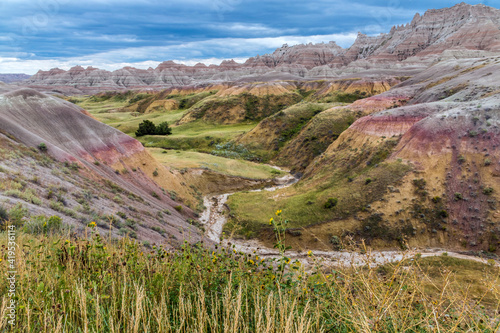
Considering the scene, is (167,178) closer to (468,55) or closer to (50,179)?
(50,179)

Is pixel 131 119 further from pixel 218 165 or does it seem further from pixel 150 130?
pixel 218 165

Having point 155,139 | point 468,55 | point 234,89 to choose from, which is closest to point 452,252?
point 155,139

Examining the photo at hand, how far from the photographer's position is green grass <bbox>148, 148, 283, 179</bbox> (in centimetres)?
4297

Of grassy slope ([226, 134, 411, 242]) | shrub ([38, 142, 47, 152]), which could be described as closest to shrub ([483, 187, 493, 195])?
grassy slope ([226, 134, 411, 242])

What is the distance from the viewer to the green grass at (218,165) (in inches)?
1692

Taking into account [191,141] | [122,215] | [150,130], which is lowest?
[122,215]

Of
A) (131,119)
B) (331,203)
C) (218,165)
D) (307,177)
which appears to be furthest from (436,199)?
(131,119)

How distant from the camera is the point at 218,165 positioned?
44.9 metres

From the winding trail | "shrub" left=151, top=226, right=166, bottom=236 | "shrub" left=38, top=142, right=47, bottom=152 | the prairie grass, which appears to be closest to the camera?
the prairie grass

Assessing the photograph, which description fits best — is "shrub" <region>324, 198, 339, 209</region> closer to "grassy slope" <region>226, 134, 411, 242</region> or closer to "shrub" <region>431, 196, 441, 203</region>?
"grassy slope" <region>226, 134, 411, 242</region>

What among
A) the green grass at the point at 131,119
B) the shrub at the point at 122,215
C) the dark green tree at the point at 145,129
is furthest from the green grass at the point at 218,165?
the green grass at the point at 131,119

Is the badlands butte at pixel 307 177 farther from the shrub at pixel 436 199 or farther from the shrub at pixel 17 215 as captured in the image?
the shrub at pixel 17 215

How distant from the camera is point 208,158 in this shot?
48.1 meters

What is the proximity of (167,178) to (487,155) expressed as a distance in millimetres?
35508
